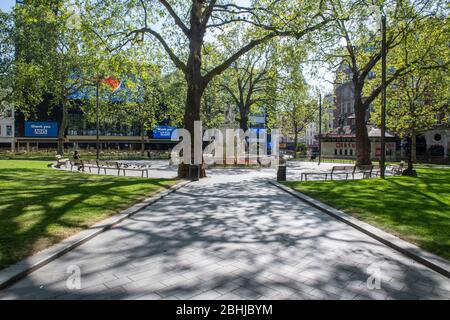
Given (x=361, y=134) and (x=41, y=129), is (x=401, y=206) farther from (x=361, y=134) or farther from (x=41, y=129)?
(x=41, y=129)

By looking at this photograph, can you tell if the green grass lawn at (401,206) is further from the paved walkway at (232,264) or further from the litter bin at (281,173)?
the litter bin at (281,173)

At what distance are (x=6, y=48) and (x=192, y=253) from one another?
41964 millimetres

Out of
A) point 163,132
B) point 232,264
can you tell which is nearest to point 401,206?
point 232,264

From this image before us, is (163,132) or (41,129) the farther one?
(163,132)

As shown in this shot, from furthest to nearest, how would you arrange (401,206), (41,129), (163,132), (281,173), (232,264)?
1. (163,132)
2. (41,129)
3. (281,173)
4. (401,206)
5. (232,264)

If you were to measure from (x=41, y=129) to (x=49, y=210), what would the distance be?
57.7 meters

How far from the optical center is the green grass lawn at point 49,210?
5.98 metres

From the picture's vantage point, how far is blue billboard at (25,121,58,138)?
58269mm

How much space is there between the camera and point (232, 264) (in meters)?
5.30

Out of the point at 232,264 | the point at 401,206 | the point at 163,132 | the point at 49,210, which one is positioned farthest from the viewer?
the point at 163,132

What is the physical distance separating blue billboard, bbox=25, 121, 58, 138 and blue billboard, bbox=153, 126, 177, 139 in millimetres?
17551

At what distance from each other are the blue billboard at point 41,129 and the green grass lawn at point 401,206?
2190 inches

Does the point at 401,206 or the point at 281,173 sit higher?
the point at 281,173
